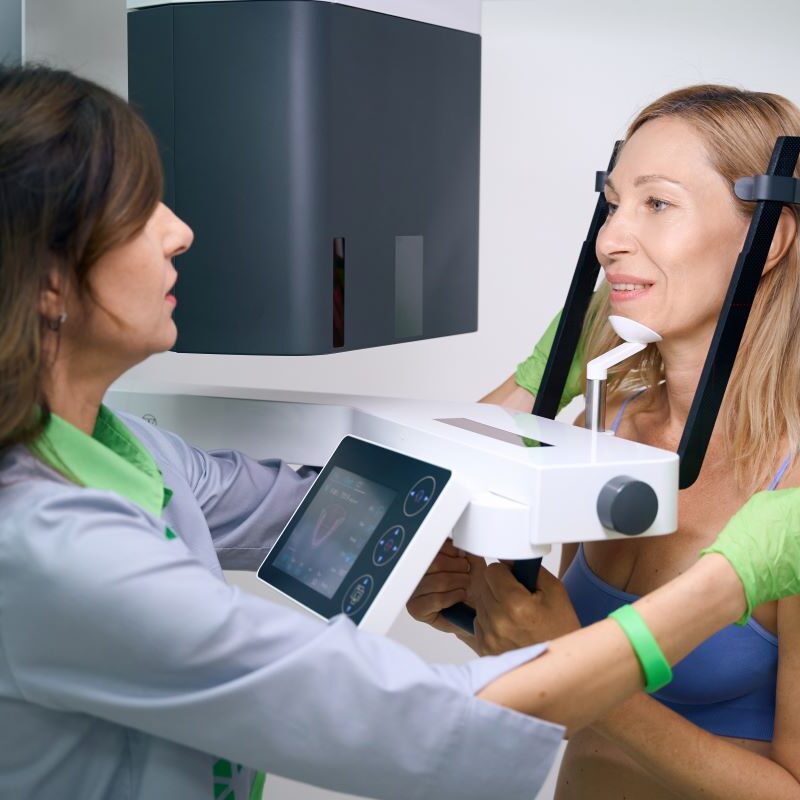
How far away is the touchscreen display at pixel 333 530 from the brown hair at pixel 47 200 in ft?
1.12

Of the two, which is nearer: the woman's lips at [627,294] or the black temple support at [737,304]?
the black temple support at [737,304]

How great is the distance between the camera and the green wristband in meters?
1.05

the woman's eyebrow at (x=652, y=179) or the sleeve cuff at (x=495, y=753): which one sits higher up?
the woman's eyebrow at (x=652, y=179)

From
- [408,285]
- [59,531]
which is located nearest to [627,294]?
[408,285]

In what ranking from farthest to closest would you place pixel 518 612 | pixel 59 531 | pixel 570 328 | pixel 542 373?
pixel 542 373 < pixel 570 328 < pixel 518 612 < pixel 59 531

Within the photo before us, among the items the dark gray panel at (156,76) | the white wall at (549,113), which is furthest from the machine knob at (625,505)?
the white wall at (549,113)

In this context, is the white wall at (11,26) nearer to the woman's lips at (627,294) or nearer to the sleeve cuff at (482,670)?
the woman's lips at (627,294)

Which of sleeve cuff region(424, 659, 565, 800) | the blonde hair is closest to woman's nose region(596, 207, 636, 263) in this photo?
the blonde hair

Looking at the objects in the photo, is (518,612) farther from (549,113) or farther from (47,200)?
(549,113)

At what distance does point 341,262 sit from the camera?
134cm

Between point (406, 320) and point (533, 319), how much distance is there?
1.21 metres

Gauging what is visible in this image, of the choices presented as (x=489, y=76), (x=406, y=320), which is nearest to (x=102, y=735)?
(x=406, y=320)

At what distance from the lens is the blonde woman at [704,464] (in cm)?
129

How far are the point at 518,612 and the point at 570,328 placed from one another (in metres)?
0.42
